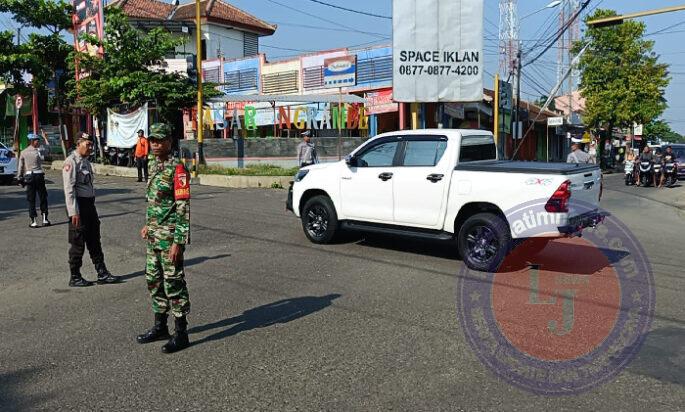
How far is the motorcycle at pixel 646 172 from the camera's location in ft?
82.9

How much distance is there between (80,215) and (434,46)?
42.9 feet

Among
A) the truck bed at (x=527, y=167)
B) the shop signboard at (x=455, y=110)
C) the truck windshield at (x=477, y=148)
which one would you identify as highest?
the shop signboard at (x=455, y=110)

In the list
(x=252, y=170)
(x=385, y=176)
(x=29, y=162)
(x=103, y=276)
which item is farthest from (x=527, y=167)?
(x=252, y=170)

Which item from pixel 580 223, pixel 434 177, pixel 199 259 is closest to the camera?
pixel 580 223

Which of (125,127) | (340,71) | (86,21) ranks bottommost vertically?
(125,127)

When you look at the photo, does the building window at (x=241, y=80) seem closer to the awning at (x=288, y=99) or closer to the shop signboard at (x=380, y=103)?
the shop signboard at (x=380, y=103)

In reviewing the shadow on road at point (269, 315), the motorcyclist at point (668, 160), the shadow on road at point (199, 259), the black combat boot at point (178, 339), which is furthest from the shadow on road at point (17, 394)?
the motorcyclist at point (668, 160)

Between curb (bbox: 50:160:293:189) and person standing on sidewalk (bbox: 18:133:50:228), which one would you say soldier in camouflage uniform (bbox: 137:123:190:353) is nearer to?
person standing on sidewalk (bbox: 18:133:50:228)

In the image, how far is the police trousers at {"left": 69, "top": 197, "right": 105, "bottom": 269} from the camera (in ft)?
24.8

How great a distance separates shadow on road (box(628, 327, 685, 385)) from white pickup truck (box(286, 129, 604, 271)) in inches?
81.2

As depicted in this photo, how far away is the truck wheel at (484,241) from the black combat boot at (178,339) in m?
4.14

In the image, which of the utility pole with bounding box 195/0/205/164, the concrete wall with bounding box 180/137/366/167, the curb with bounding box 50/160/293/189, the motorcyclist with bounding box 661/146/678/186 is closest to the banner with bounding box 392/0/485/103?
the curb with bounding box 50/160/293/189

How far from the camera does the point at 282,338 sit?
17.9 ft

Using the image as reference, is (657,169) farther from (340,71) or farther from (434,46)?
(340,71)
